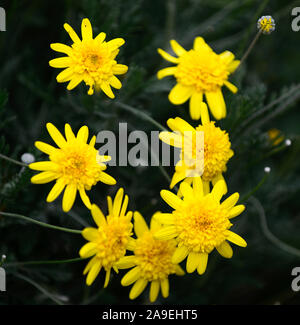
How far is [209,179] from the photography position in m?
0.99

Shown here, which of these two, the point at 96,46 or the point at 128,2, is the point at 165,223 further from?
the point at 128,2

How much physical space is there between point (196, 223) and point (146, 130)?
1.53 feet

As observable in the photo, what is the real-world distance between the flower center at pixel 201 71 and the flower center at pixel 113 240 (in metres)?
0.36

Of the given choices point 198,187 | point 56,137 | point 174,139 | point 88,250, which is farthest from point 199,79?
point 88,250

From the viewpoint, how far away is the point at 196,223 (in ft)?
3.08

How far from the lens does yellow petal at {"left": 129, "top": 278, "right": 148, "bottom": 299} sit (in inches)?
39.3

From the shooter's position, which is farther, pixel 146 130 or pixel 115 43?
pixel 146 130

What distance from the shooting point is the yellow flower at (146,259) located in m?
0.99

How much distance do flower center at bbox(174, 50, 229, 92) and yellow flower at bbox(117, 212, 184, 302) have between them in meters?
0.33

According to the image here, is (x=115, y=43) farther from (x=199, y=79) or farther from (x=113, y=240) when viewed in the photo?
(x=113, y=240)

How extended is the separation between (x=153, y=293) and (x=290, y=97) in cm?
68
